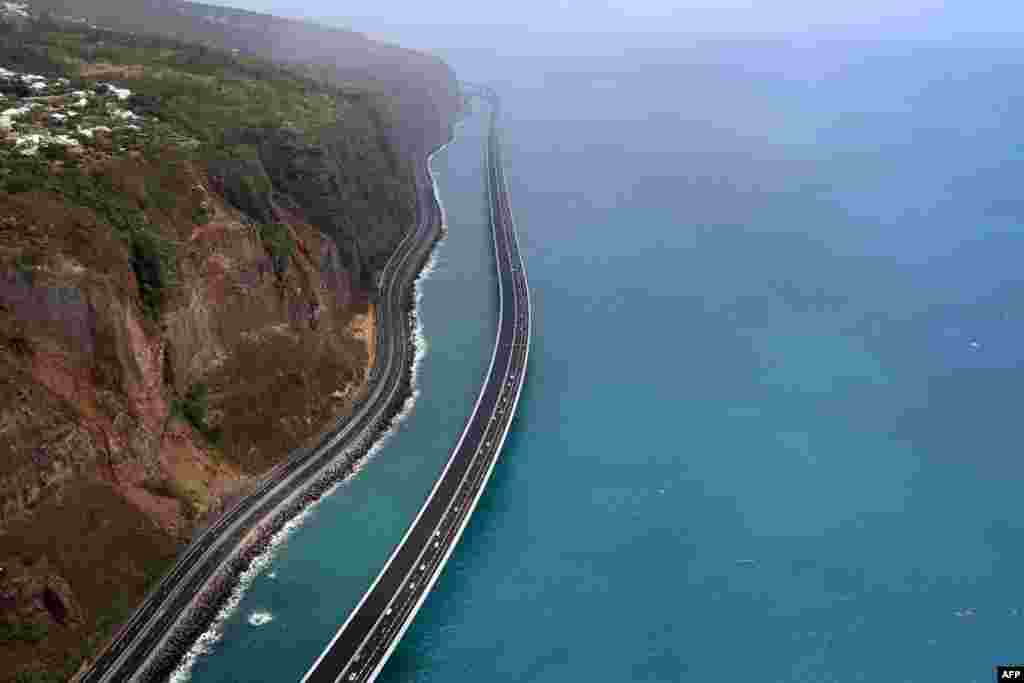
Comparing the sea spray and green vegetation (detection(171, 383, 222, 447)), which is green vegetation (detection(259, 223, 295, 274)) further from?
green vegetation (detection(171, 383, 222, 447))

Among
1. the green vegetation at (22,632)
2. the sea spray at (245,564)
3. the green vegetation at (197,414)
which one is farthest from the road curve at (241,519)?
the green vegetation at (197,414)

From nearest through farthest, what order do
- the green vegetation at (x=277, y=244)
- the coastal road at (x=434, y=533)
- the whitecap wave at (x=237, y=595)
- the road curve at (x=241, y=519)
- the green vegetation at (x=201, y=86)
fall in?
1. the road curve at (x=241, y=519)
2. the whitecap wave at (x=237, y=595)
3. the coastal road at (x=434, y=533)
4. the green vegetation at (x=277, y=244)
5. the green vegetation at (x=201, y=86)

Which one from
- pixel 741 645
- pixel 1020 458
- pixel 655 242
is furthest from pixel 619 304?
pixel 741 645

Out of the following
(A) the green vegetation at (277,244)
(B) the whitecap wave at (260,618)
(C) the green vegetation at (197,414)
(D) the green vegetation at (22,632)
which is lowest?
(B) the whitecap wave at (260,618)

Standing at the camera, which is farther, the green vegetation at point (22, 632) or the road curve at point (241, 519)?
the road curve at point (241, 519)

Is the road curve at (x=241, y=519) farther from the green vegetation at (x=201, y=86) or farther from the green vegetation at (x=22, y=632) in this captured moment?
the green vegetation at (x=201, y=86)

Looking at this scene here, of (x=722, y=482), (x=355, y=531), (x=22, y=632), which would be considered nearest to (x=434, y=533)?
(x=355, y=531)

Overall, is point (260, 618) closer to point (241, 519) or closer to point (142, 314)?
point (241, 519)
